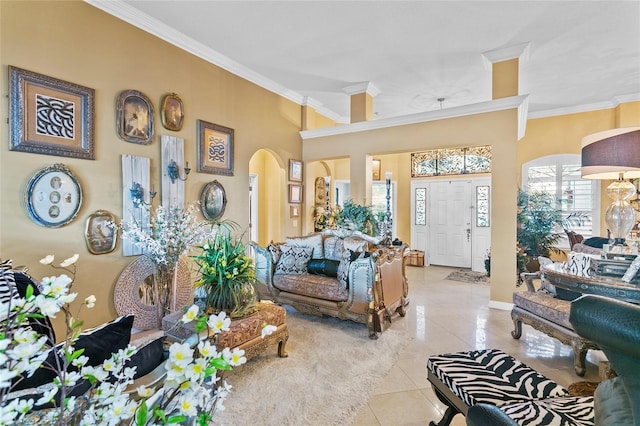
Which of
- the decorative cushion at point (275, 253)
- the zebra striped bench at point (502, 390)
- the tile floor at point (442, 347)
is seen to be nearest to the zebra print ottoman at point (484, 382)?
the zebra striped bench at point (502, 390)

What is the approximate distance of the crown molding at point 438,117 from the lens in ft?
13.2

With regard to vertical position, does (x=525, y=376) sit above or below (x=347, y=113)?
below

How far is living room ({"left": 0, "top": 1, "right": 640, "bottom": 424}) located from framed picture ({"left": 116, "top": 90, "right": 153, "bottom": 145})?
2.3 inches

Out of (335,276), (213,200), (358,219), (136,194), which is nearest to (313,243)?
(335,276)

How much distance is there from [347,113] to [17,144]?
5.76 meters

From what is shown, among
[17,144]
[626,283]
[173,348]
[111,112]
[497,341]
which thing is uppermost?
[111,112]

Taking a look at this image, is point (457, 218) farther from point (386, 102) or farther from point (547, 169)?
point (386, 102)

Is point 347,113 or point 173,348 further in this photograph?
point 347,113

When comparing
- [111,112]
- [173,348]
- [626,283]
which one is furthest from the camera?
[111,112]

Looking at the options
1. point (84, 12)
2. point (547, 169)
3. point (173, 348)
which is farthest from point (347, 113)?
point (173, 348)

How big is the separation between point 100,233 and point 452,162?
6955mm

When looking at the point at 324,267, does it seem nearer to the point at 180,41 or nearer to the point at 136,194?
the point at 136,194

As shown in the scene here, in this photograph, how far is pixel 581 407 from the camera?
1280mm

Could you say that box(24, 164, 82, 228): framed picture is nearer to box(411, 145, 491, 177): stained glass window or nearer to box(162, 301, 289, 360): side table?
box(162, 301, 289, 360): side table
